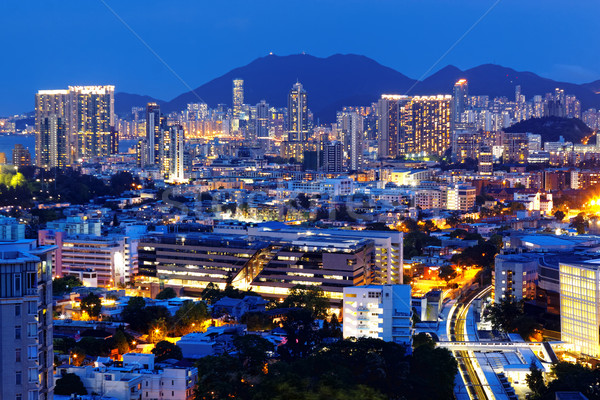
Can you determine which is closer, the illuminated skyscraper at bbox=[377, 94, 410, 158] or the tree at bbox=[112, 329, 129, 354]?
the tree at bbox=[112, 329, 129, 354]

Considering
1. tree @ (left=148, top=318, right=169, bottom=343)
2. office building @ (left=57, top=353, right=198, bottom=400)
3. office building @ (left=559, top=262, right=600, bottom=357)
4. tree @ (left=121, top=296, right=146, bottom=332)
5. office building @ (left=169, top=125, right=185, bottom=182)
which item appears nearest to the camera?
office building @ (left=57, top=353, right=198, bottom=400)

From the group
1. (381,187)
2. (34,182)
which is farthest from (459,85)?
(34,182)

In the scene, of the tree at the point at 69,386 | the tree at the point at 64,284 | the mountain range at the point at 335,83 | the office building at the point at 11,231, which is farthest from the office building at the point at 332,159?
the office building at the point at 11,231

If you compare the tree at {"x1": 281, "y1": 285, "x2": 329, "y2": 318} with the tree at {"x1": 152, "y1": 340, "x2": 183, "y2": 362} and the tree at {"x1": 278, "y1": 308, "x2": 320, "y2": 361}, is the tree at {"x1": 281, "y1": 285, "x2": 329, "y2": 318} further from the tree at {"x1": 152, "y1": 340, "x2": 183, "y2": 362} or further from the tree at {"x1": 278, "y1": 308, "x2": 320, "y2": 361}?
the tree at {"x1": 152, "y1": 340, "x2": 183, "y2": 362}

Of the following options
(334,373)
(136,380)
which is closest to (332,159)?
(136,380)

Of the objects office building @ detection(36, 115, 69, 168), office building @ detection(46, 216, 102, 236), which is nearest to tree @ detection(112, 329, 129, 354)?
office building @ detection(46, 216, 102, 236)

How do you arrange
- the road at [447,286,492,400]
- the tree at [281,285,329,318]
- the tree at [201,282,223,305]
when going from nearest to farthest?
the road at [447,286,492,400] → the tree at [281,285,329,318] → the tree at [201,282,223,305]

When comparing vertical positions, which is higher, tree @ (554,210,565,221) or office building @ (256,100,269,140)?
office building @ (256,100,269,140)

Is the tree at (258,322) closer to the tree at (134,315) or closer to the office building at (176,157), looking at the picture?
the tree at (134,315)
